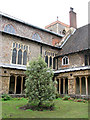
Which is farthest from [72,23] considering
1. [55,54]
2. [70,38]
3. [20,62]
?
[20,62]

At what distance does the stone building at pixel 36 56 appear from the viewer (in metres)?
14.7

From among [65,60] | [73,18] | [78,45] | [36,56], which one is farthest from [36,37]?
[73,18]

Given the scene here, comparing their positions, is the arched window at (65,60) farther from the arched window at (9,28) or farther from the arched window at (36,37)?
the arched window at (9,28)

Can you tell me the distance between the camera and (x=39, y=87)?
8.30 meters

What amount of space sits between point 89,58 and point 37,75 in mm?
10735

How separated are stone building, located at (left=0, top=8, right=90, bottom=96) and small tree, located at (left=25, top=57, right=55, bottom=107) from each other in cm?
616

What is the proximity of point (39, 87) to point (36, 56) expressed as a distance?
35.6ft

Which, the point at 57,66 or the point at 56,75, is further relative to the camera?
the point at 57,66

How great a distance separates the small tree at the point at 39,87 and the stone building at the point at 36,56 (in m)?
6.16

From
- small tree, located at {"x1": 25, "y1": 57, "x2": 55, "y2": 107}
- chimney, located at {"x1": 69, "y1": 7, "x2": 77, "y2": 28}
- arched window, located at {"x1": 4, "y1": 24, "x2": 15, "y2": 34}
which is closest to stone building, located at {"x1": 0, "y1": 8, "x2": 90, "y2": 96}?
arched window, located at {"x1": 4, "y1": 24, "x2": 15, "y2": 34}

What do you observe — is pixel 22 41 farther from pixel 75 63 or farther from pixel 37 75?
pixel 37 75

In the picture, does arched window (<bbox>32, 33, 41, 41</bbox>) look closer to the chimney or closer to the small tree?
the chimney

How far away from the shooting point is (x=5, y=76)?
14031mm

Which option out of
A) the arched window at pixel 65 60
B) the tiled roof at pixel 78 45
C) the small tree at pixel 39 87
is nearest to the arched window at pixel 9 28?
the tiled roof at pixel 78 45
